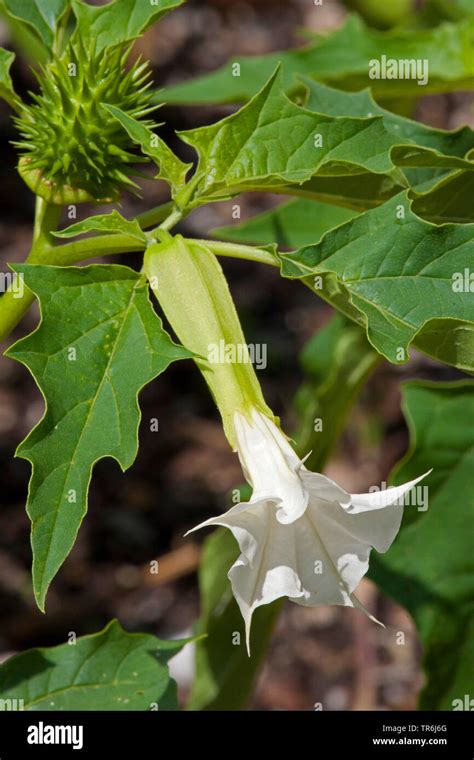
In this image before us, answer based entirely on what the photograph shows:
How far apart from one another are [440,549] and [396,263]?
2.53ft

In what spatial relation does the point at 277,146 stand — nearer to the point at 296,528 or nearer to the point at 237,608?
the point at 296,528

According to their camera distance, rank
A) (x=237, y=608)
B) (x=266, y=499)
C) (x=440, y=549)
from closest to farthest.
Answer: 1. (x=266, y=499)
2. (x=440, y=549)
3. (x=237, y=608)

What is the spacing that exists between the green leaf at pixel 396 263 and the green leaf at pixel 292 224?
66 cm

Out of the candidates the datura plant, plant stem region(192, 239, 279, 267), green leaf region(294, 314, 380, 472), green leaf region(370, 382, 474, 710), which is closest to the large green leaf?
green leaf region(294, 314, 380, 472)

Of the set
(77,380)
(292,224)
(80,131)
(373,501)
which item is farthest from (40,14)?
(373,501)

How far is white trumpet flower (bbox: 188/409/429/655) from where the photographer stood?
107 centimetres

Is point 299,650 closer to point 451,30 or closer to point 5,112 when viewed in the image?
point 451,30

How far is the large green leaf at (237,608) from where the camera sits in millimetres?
1926

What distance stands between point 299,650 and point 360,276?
1.94 meters

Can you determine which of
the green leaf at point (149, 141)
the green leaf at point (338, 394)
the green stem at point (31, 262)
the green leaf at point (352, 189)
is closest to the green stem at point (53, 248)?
the green stem at point (31, 262)

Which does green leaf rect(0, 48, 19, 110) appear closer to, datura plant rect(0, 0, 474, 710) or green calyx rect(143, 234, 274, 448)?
datura plant rect(0, 0, 474, 710)

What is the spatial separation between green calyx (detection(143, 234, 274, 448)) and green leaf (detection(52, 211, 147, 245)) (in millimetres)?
33

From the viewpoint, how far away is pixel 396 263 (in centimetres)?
123
